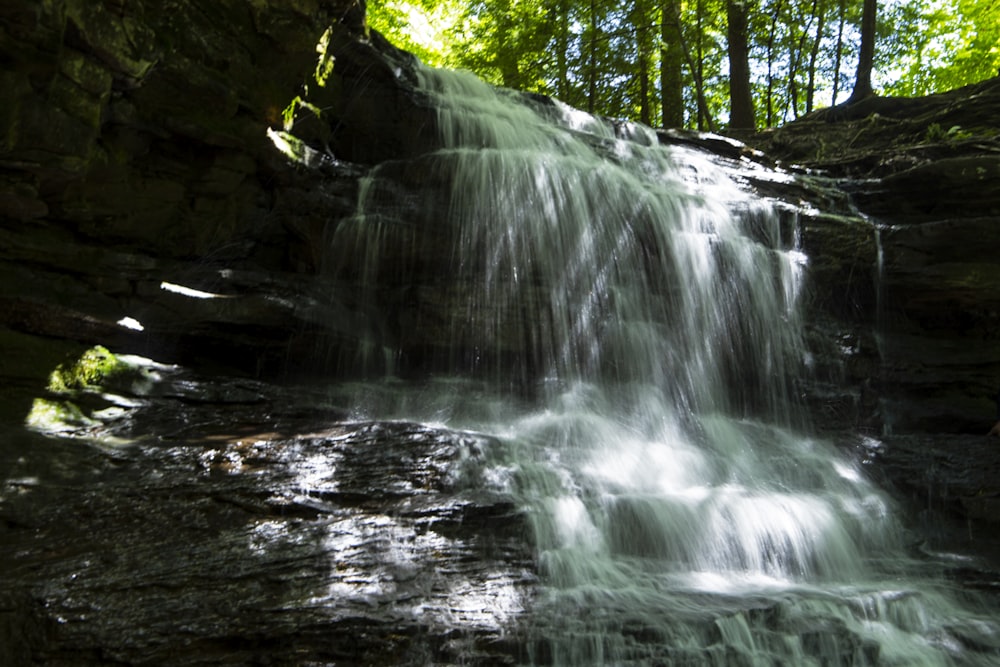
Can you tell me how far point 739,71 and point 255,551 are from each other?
1567cm

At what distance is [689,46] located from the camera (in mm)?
19328

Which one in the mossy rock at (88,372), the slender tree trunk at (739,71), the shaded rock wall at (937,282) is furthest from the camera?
the slender tree trunk at (739,71)

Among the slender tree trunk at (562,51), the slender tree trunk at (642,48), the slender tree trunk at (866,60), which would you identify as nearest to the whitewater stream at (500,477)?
the slender tree trunk at (866,60)

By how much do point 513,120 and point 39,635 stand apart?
9847 millimetres

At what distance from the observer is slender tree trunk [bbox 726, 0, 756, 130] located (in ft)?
55.5

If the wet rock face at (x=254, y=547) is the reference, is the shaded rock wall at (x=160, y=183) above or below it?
above

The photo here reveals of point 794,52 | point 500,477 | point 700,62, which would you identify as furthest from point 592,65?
point 500,477

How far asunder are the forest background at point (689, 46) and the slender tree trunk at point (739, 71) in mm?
22

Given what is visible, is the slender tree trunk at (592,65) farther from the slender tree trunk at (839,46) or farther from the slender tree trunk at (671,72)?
the slender tree trunk at (839,46)

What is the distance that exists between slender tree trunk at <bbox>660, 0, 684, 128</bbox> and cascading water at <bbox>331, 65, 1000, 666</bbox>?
675 centimetres

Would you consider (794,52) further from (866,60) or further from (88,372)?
(88,372)

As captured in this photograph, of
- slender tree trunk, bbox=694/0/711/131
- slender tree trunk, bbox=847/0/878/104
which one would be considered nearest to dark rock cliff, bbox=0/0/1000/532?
slender tree trunk, bbox=847/0/878/104

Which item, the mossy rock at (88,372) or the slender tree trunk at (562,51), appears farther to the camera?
the slender tree trunk at (562,51)

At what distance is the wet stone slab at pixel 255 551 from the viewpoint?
13.3ft
